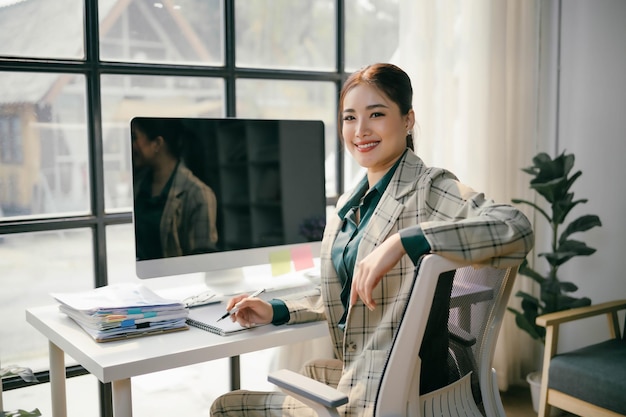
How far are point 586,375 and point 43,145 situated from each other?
6.80 feet

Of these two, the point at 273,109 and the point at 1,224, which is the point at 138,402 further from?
the point at 273,109

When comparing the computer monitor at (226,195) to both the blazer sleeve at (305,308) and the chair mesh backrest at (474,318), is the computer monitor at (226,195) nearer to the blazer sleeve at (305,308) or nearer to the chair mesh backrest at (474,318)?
the blazer sleeve at (305,308)

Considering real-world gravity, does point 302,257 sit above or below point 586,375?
above

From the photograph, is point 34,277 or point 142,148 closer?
point 142,148

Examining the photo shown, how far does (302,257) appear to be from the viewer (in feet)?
8.07

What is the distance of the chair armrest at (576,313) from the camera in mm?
2676

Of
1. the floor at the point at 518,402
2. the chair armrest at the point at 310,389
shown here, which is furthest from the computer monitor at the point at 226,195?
the floor at the point at 518,402

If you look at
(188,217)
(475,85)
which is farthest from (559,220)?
(188,217)

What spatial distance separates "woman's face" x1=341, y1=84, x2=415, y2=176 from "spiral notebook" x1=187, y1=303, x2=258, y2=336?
0.55m

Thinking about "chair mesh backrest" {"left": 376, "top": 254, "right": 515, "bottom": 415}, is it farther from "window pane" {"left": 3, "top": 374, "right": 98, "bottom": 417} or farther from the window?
"window pane" {"left": 3, "top": 374, "right": 98, "bottom": 417}

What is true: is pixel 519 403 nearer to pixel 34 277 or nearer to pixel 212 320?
pixel 212 320

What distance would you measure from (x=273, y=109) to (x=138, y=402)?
129cm

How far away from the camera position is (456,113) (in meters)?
3.18

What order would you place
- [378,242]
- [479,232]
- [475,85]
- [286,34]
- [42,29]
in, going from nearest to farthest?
[479,232] < [378,242] < [42,29] < [286,34] < [475,85]
